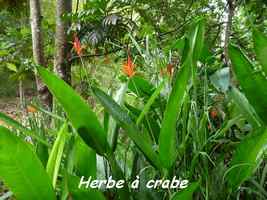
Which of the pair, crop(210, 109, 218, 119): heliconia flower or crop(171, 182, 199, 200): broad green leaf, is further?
crop(210, 109, 218, 119): heliconia flower

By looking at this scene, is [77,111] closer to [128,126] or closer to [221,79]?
[128,126]

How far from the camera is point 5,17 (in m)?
4.49

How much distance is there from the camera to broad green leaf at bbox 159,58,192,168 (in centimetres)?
62

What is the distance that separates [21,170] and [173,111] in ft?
0.82

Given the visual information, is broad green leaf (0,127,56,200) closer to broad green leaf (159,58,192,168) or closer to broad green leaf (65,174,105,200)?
broad green leaf (65,174,105,200)

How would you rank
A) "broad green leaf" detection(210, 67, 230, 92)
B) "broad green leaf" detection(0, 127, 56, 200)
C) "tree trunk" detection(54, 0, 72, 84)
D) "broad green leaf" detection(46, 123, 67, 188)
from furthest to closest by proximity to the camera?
"tree trunk" detection(54, 0, 72, 84)
"broad green leaf" detection(210, 67, 230, 92)
"broad green leaf" detection(46, 123, 67, 188)
"broad green leaf" detection(0, 127, 56, 200)

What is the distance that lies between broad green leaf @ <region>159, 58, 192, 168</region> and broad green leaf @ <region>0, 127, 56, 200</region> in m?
0.19

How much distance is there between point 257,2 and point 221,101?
3.10 ft

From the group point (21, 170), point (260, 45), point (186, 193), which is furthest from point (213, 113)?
→ point (21, 170)

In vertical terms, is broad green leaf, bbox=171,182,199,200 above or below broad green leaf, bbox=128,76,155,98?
below

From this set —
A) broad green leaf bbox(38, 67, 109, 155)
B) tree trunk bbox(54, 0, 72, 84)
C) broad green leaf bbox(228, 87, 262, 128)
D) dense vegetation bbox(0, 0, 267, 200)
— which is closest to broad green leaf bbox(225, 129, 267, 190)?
dense vegetation bbox(0, 0, 267, 200)

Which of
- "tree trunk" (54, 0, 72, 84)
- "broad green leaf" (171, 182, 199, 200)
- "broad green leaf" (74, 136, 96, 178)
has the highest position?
"tree trunk" (54, 0, 72, 84)

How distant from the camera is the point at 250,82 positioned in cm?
71

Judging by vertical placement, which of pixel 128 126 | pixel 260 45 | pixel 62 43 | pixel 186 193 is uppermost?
pixel 62 43
